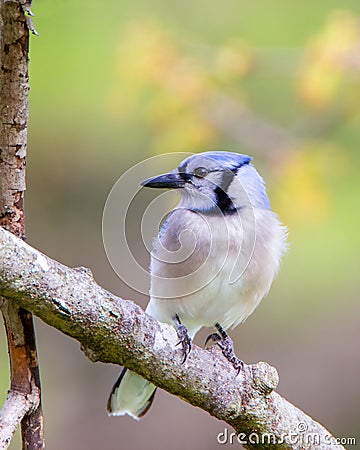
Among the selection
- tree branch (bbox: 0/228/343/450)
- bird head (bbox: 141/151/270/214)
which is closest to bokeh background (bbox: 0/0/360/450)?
bird head (bbox: 141/151/270/214)

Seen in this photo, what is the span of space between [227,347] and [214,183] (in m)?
0.73

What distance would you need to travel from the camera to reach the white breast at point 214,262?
114 inches

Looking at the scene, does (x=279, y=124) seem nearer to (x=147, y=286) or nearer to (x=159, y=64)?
(x=159, y=64)

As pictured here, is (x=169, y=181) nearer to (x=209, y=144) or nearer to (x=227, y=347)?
(x=227, y=347)

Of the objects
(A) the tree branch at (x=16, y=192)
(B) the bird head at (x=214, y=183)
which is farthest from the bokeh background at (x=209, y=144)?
(A) the tree branch at (x=16, y=192)

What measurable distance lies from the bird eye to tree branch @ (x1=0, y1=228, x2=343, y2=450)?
94cm

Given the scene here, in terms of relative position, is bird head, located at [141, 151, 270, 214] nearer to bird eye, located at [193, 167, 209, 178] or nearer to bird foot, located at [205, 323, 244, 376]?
bird eye, located at [193, 167, 209, 178]

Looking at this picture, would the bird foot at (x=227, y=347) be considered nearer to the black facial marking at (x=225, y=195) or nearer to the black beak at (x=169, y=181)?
the black facial marking at (x=225, y=195)

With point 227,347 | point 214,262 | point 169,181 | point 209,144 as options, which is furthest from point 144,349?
point 209,144

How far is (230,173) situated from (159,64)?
1.44 m

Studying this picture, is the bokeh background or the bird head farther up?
the bokeh background

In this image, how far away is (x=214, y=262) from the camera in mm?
2877

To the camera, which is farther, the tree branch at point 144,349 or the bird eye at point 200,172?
the bird eye at point 200,172

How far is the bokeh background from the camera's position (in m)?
4.34
